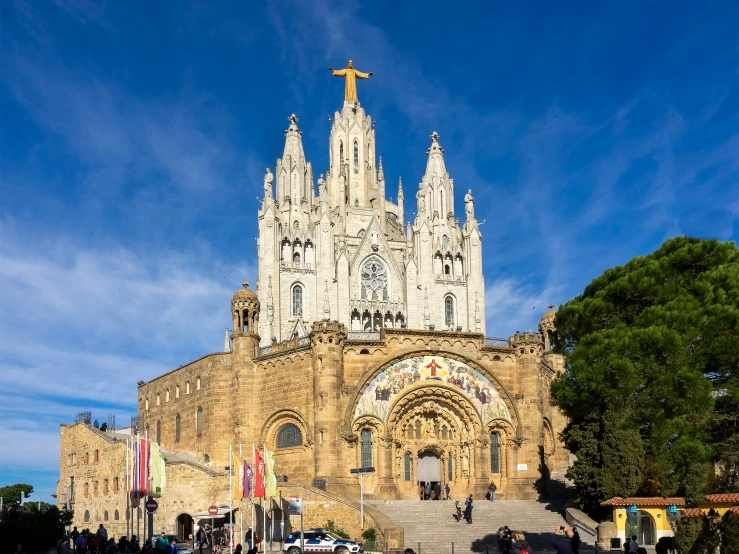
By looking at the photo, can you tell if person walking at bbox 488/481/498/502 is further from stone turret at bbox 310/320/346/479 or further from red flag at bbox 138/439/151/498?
red flag at bbox 138/439/151/498

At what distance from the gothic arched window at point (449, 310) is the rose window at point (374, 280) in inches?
236

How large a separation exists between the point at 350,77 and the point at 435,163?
14750 millimetres

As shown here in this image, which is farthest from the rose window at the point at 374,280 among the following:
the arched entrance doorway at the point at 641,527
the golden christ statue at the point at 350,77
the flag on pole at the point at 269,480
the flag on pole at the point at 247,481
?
the arched entrance doorway at the point at 641,527

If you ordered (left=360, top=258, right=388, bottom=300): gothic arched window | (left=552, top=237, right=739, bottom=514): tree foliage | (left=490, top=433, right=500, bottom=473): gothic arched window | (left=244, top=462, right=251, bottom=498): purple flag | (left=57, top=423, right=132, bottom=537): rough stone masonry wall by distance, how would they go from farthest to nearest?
(left=360, top=258, right=388, bottom=300): gothic arched window < (left=57, top=423, right=132, bottom=537): rough stone masonry wall < (left=490, top=433, right=500, bottom=473): gothic arched window < (left=552, top=237, right=739, bottom=514): tree foliage < (left=244, top=462, right=251, bottom=498): purple flag

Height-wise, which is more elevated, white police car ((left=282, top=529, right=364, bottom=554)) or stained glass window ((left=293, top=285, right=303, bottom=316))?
stained glass window ((left=293, top=285, right=303, bottom=316))

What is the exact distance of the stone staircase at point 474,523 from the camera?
3484cm

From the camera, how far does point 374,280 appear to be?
273 feet

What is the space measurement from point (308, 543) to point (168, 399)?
22.0 meters

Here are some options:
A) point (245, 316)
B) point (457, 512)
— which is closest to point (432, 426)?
→ point (457, 512)

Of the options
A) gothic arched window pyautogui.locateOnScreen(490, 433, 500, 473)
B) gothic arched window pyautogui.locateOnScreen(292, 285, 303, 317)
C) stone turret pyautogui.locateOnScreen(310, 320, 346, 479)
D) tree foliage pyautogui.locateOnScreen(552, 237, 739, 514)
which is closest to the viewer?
tree foliage pyautogui.locateOnScreen(552, 237, 739, 514)

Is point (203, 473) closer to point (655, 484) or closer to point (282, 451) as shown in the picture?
point (282, 451)

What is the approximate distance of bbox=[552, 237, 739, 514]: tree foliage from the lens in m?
34.8

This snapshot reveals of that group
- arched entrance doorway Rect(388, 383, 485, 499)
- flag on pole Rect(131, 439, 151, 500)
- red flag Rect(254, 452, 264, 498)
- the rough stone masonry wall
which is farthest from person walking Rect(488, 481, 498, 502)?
the rough stone masonry wall

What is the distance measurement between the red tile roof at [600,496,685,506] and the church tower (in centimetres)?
4436
